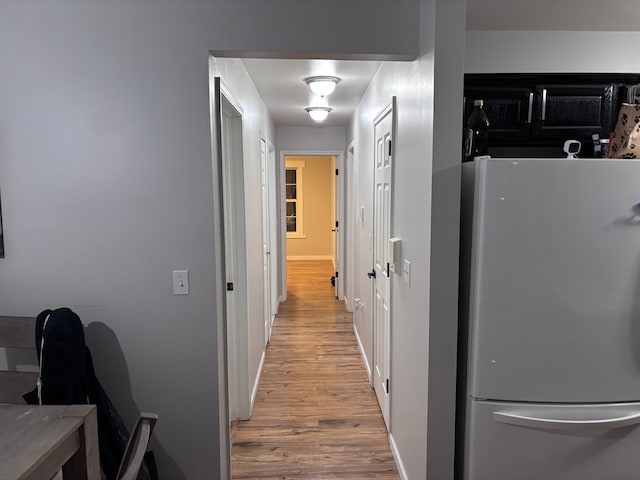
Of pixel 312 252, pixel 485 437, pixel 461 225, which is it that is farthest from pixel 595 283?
pixel 312 252

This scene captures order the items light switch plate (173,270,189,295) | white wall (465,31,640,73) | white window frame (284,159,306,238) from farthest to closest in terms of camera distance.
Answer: white window frame (284,159,306,238), white wall (465,31,640,73), light switch plate (173,270,189,295)

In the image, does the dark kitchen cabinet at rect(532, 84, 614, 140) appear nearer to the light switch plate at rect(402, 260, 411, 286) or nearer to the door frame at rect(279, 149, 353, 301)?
the light switch plate at rect(402, 260, 411, 286)

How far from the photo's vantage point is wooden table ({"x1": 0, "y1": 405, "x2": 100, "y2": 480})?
1147 mm

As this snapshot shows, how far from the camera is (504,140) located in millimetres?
2234

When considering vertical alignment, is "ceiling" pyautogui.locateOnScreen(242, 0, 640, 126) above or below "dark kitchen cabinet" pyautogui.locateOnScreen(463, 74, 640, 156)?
above

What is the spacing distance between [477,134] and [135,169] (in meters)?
1.54

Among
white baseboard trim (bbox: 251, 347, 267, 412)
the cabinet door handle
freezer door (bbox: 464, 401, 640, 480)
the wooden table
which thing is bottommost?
white baseboard trim (bbox: 251, 347, 267, 412)

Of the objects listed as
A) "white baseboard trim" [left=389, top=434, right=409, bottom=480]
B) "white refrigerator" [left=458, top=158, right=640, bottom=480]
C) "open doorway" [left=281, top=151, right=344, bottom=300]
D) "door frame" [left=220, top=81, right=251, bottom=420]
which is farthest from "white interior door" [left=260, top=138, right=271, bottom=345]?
"open doorway" [left=281, top=151, right=344, bottom=300]

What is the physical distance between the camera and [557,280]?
1.62 m

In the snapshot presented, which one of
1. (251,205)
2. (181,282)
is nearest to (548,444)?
(181,282)

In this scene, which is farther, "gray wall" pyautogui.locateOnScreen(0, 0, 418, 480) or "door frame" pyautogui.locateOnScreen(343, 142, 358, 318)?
"door frame" pyautogui.locateOnScreen(343, 142, 358, 318)

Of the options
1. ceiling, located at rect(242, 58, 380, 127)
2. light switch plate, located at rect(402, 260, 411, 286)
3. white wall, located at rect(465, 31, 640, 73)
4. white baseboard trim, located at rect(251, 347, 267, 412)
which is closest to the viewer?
light switch plate, located at rect(402, 260, 411, 286)

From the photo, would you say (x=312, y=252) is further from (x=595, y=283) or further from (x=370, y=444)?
(x=595, y=283)

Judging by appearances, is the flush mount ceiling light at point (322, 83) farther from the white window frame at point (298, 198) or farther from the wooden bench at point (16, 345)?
the white window frame at point (298, 198)
